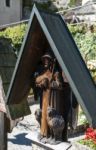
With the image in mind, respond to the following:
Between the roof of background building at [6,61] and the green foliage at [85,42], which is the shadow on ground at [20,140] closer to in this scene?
the roof of background building at [6,61]

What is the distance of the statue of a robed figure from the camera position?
4926 millimetres

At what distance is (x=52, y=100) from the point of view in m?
5.05

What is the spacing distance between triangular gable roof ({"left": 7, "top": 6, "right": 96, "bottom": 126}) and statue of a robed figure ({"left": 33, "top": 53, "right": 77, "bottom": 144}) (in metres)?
0.18

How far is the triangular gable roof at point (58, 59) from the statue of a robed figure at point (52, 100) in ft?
0.58

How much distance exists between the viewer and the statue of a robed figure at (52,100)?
4926 millimetres

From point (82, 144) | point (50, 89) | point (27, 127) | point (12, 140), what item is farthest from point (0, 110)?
point (27, 127)

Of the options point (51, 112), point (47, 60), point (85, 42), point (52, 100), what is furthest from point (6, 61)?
point (85, 42)

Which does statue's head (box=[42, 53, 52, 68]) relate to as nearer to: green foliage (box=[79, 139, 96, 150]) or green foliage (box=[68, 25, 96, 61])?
green foliage (box=[79, 139, 96, 150])

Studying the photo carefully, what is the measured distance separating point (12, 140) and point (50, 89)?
696cm

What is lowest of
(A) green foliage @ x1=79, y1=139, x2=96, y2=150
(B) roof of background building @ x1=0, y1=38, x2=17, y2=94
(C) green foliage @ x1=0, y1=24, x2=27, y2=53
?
(A) green foliage @ x1=79, y1=139, x2=96, y2=150

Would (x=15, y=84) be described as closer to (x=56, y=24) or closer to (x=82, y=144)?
(x=56, y=24)

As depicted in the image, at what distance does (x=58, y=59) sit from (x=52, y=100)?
707 millimetres

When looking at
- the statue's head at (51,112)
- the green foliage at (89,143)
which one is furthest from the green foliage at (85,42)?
the statue's head at (51,112)

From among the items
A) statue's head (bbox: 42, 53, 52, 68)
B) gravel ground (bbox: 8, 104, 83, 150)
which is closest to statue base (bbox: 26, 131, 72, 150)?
statue's head (bbox: 42, 53, 52, 68)
